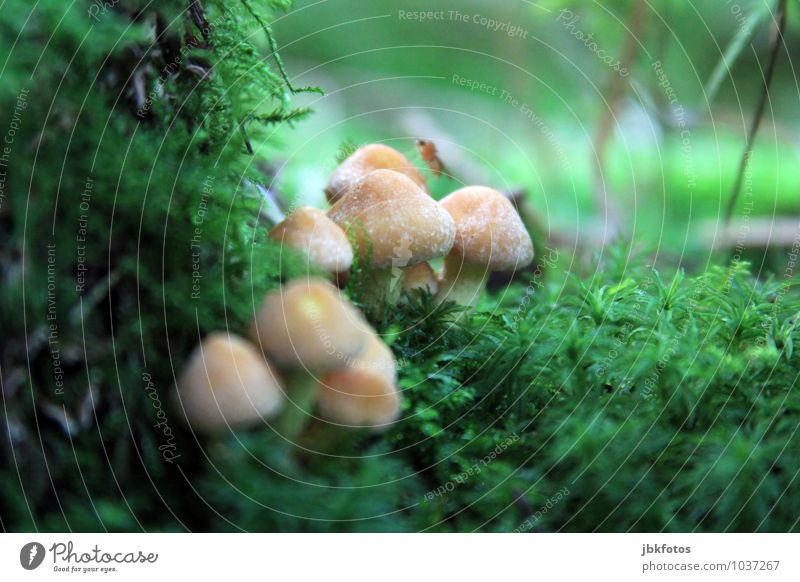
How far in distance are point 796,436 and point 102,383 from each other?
0.60m

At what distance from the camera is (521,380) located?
2.14 feet

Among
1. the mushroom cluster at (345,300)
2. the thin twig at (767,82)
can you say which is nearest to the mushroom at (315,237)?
the mushroom cluster at (345,300)

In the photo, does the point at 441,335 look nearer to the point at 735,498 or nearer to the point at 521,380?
the point at 521,380

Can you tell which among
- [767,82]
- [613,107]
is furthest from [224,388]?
[613,107]

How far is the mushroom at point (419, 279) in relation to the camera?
2.58ft
